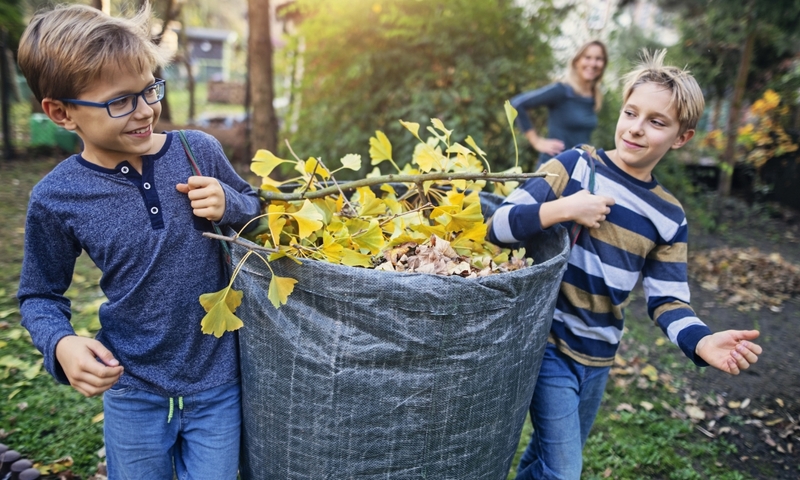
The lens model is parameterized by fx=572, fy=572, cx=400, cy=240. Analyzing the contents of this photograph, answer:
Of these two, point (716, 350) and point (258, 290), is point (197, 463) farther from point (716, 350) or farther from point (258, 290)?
point (716, 350)

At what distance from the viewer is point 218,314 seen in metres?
1.13

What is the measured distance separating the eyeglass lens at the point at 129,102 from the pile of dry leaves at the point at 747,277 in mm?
4254

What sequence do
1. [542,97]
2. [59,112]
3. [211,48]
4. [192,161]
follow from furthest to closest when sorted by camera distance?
[211,48], [542,97], [192,161], [59,112]

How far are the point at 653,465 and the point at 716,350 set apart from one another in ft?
3.97

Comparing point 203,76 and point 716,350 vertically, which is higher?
point 203,76

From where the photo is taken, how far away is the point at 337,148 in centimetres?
470

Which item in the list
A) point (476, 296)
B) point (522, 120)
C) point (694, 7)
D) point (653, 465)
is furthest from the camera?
point (694, 7)

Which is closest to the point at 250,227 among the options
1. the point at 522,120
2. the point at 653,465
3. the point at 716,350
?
the point at 716,350

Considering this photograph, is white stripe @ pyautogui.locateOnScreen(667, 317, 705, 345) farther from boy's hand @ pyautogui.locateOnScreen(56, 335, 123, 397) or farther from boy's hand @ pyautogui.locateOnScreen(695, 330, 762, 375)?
boy's hand @ pyautogui.locateOnScreen(56, 335, 123, 397)

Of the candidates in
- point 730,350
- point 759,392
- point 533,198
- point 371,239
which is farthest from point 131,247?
point 759,392

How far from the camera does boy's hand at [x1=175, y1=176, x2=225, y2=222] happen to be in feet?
3.91

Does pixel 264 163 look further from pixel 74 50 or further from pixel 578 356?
pixel 578 356

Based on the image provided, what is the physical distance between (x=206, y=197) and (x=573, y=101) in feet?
9.54

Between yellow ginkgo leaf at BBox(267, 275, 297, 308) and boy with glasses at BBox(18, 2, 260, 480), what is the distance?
23 cm
